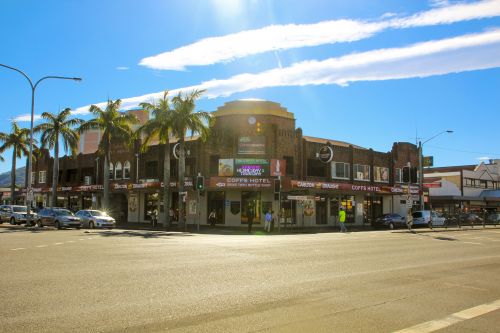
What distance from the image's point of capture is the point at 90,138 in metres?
74.4

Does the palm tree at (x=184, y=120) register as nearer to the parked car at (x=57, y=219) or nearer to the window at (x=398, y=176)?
the parked car at (x=57, y=219)

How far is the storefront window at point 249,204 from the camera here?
40531mm

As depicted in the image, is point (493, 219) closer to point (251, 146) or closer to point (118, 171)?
point (251, 146)

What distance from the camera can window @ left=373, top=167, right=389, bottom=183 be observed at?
5162cm

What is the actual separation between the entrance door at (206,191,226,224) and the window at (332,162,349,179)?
12.0 meters

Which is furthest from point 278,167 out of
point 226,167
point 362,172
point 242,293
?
point 242,293

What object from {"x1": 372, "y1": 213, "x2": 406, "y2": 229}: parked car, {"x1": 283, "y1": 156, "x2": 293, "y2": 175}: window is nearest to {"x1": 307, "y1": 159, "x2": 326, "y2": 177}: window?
{"x1": 283, "y1": 156, "x2": 293, "y2": 175}: window

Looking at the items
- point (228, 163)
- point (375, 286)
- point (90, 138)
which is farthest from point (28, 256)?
point (90, 138)

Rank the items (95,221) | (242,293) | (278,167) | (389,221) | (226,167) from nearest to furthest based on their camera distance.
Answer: (242,293)
(95,221)
(226,167)
(278,167)
(389,221)

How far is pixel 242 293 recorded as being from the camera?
29.2 feet

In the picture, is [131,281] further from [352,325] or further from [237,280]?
[352,325]

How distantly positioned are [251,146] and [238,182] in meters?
4.03

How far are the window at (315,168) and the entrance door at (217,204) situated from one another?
29.4ft

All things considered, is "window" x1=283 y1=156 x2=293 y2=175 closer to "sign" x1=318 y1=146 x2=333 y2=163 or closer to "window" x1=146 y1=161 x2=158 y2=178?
"sign" x1=318 y1=146 x2=333 y2=163
